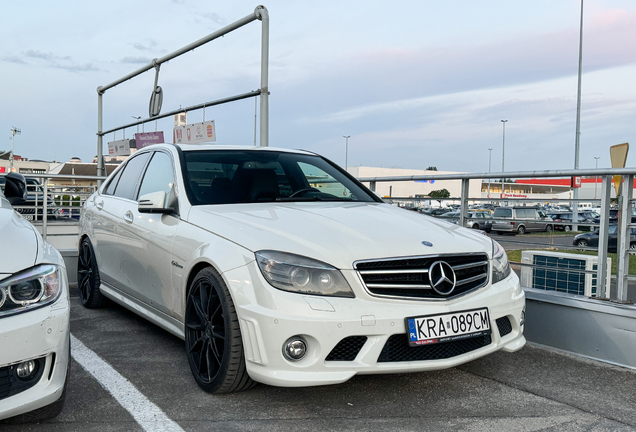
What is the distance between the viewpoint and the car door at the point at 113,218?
4.61m

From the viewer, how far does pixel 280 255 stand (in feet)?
9.39

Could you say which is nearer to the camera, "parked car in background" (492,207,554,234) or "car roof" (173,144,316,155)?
"car roof" (173,144,316,155)

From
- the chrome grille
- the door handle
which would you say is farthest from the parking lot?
the door handle

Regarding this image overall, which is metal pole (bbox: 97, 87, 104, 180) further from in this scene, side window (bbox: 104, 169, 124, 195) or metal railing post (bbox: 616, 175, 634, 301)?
metal railing post (bbox: 616, 175, 634, 301)

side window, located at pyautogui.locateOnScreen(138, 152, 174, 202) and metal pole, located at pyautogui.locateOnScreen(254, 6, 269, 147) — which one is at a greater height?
metal pole, located at pyautogui.locateOnScreen(254, 6, 269, 147)

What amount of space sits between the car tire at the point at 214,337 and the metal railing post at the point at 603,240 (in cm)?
277

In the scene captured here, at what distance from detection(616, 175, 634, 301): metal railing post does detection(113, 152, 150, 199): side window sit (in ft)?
12.0

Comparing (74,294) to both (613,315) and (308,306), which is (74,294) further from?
(613,315)

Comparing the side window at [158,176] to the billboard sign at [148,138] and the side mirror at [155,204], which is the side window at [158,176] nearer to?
the side mirror at [155,204]

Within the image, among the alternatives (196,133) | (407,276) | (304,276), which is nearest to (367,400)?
(407,276)

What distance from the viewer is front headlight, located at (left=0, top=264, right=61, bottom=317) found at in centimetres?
229

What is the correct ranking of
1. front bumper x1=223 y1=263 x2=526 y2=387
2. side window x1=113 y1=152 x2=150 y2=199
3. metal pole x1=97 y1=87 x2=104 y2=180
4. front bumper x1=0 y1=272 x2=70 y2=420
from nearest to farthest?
1. front bumper x1=0 y1=272 x2=70 y2=420
2. front bumper x1=223 y1=263 x2=526 y2=387
3. side window x1=113 y1=152 x2=150 y2=199
4. metal pole x1=97 y1=87 x2=104 y2=180

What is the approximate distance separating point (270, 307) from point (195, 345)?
0.80m

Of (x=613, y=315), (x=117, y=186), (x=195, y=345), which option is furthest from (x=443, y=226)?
(x=117, y=186)
